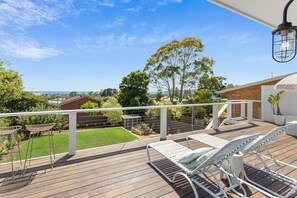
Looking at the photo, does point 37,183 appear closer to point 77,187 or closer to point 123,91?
point 77,187

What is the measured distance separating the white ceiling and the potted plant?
4418 mm

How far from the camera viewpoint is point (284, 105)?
7805 mm

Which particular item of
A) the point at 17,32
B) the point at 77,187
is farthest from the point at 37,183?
the point at 17,32

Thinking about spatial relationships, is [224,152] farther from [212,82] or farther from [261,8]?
[212,82]

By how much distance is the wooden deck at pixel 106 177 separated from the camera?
98.3 inches

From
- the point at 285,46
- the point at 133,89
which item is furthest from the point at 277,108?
the point at 133,89

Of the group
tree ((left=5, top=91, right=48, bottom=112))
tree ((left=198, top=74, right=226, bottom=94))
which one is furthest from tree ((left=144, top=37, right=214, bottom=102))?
tree ((left=5, top=91, right=48, bottom=112))

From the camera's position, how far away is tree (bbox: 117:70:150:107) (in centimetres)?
1902

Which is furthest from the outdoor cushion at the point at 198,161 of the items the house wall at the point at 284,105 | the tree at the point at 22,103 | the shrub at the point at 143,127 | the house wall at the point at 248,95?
the tree at the point at 22,103

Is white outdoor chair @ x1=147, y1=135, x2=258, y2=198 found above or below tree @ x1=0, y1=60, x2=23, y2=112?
below

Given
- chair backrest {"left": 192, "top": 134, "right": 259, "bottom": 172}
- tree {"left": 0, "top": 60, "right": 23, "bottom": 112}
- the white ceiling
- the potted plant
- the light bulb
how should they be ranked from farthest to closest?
tree {"left": 0, "top": 60, "right": 23, "bottom": 112} → the potted plant → the white ceiling → the light bulb → chair backrest {"left": 192, "top": 134, "right": 259, "bottom": 172}

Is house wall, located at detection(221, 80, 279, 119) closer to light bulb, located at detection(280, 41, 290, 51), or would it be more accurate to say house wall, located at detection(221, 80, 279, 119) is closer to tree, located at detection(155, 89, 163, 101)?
light bulb, located at detection(280, 41, 290, 51)

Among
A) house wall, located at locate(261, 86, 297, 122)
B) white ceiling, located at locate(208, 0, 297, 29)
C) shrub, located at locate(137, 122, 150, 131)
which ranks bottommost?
shrub, located at locate(137, 122, 150, 131)

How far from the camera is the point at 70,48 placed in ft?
75.3
